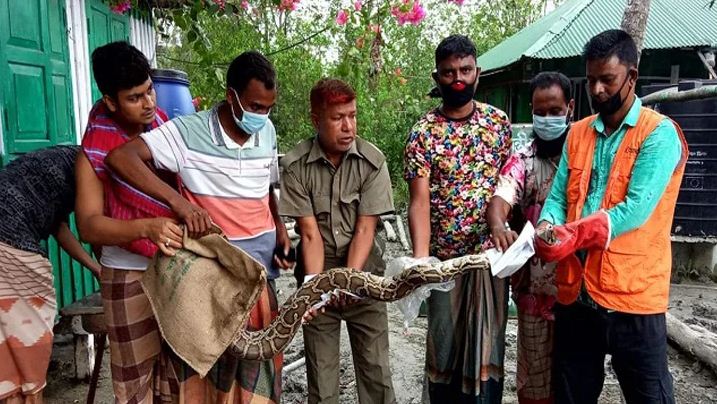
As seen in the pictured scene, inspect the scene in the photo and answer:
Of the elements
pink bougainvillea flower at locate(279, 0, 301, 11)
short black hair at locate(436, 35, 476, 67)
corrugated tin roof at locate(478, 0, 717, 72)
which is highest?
corrugated tin roof at locate(478, 0, 717, 72)

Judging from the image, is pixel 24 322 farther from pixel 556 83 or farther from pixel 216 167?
pixel 556 83

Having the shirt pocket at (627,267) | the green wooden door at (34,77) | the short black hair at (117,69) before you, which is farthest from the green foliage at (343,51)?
the shirt pocket at (627,267)

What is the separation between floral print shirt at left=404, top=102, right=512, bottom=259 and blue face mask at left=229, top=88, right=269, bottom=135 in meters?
0.94

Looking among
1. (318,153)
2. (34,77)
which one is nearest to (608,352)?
(318,153)

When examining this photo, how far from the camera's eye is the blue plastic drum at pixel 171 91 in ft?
12.7

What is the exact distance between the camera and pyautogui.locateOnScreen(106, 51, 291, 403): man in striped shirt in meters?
2.51

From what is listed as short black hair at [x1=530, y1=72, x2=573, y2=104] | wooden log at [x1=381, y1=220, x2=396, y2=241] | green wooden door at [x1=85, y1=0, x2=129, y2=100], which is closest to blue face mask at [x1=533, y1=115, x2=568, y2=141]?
short black hair at [x1=530, y1=72, x2=573, y2=104]

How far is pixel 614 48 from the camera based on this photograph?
2.49 metres

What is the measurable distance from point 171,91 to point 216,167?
1588mm

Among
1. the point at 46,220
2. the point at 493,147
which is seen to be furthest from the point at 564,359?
the point at 46,220

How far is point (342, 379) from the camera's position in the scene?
14.6ft

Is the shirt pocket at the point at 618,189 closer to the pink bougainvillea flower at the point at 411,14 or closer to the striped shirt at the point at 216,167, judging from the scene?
the striped shirt at the point at 216,167

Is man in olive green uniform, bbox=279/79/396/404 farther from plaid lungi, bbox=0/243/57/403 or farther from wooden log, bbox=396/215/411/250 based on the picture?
wooden log, bbox=396/215/411/250

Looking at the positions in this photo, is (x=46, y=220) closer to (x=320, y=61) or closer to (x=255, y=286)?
(x=255, y=286)
